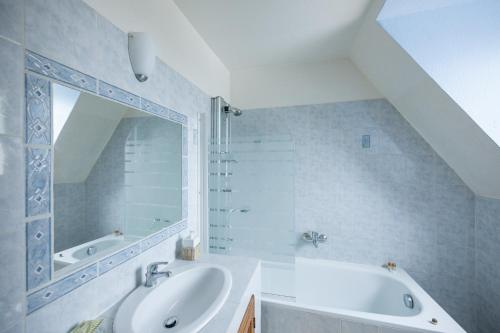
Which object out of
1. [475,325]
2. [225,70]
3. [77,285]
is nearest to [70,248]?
[77,285]

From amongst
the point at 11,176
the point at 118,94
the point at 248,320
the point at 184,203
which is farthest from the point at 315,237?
the point at 11,176

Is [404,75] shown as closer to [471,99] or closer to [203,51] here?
[471,99]

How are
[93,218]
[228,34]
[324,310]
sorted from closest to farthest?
[93,218] → [324,310] → [228,34]

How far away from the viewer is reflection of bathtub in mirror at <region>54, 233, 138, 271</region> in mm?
700

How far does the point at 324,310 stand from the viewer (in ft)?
4.56

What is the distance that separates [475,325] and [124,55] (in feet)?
10.4

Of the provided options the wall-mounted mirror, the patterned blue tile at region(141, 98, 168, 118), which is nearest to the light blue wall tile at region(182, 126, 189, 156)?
the wall-mounted mirror

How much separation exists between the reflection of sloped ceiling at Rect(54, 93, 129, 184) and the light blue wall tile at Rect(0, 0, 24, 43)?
0.73ft

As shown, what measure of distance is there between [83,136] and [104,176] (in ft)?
0.60

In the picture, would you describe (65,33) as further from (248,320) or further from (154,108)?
(248,320)

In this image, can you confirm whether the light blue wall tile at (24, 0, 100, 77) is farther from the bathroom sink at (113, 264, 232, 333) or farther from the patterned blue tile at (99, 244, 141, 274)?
the bathroom sink at (113, 264, 232, 333)

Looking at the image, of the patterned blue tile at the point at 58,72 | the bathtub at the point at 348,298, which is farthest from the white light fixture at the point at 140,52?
the bathtub at the point at 348,298

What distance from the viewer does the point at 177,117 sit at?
1.35 meters

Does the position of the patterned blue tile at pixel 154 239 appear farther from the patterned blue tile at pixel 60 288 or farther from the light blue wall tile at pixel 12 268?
the light blue wall tile at pixel 12 268
